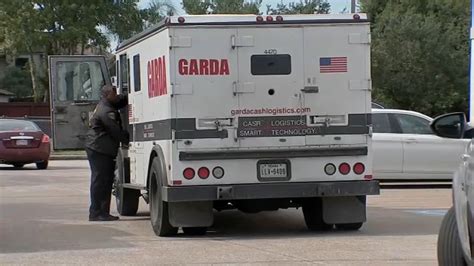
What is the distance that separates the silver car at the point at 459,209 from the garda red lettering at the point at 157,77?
4.58 meters

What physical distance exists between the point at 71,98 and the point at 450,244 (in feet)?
28.2

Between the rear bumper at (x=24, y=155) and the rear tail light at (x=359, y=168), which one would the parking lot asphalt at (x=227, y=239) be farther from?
the rear bumper at (x=24, y=155)

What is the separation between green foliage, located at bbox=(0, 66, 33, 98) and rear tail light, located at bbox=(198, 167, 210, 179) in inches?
2209

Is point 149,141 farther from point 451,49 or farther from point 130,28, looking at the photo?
point 130,28

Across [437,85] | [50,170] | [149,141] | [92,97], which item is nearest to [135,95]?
[149,141]

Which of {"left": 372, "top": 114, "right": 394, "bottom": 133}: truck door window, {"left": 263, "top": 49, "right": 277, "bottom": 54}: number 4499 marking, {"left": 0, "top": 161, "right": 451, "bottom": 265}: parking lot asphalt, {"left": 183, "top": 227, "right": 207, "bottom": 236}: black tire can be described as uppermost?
{"left": 263, "top": 49, "right": 277, "bottom": 54}: number 4499 marking

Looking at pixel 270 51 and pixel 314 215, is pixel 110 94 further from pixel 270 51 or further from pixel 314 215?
pixel 314 215

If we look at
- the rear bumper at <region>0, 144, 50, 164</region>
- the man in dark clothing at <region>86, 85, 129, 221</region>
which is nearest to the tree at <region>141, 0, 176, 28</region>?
the rear bumper at <region>0, 144, 50, 164</region>

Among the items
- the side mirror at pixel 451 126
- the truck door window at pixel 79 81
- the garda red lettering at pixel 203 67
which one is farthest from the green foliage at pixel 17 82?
the side mirror at pixel 451 126

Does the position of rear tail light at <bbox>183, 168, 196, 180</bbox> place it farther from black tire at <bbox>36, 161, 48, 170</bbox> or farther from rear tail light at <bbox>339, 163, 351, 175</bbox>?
black tire at <bbox>36, 161, 48, 170</bbox>

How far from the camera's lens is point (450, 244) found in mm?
6551

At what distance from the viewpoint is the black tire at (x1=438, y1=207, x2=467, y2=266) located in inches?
254

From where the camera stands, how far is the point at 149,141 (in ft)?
38.4

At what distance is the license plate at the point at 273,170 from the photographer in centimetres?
1077
